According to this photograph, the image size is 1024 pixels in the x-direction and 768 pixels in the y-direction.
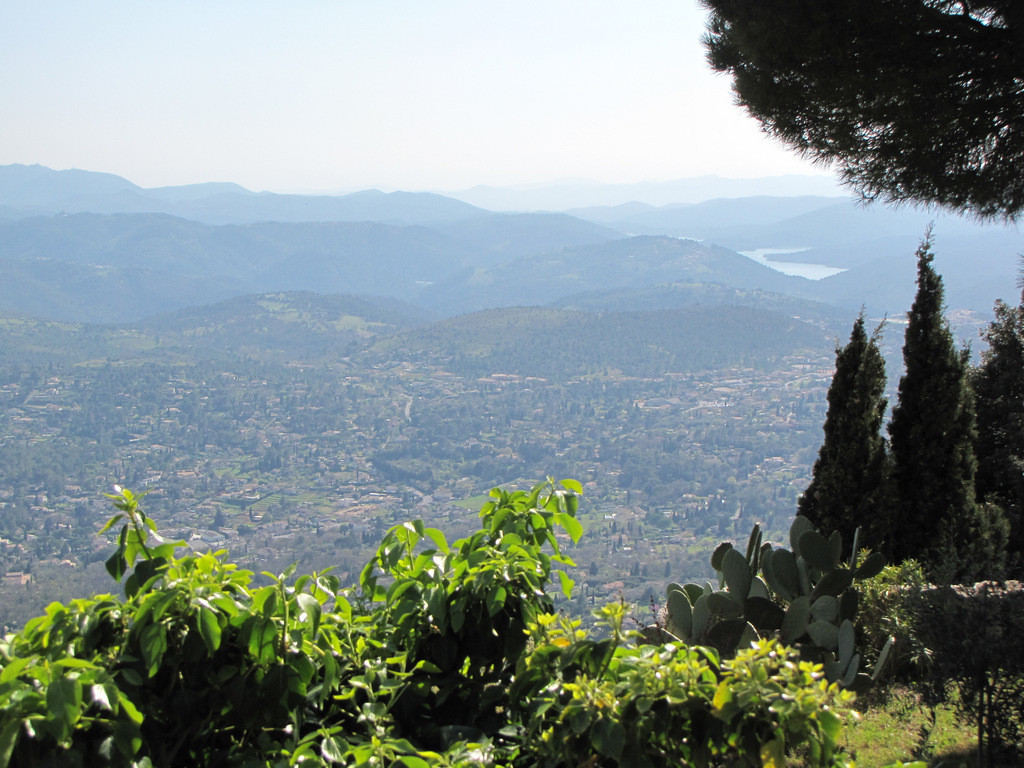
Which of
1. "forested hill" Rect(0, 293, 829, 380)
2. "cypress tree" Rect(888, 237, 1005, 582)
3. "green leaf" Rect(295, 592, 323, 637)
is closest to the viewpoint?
"green leaf" Rect(295, 592, 323, 637)

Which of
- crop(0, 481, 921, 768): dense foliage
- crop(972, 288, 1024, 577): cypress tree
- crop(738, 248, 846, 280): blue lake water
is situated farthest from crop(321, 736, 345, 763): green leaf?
crop(738, 248, 846, 280): blue lake water

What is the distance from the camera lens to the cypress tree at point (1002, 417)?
252 inches

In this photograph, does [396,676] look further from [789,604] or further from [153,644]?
[789,604]

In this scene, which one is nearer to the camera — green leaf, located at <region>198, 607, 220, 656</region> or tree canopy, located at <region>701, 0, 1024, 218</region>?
green leaf, located at <region>198, 607, 220, 656</region>

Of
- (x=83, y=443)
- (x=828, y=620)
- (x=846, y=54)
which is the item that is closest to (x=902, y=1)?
(x=846, y=54)

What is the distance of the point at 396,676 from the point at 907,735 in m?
2.71

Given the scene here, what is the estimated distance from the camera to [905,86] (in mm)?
3457

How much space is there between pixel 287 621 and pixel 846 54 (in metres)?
3.57

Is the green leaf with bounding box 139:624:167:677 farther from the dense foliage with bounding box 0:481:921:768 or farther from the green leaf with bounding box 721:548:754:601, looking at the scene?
the green leaf with bounding box 721:548:754:601

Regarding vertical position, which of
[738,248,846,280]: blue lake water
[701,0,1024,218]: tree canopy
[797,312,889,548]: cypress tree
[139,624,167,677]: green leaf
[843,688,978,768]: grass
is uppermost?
[738,248,846,280]: blue lake water

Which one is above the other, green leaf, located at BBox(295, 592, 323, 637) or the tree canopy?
the tree canopy

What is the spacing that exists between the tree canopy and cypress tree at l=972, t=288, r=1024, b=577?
3467mm

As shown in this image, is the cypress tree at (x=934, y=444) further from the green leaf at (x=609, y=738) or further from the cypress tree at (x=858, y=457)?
the green leaf at (x=609, y=738)

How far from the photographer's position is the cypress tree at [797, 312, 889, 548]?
566cm
